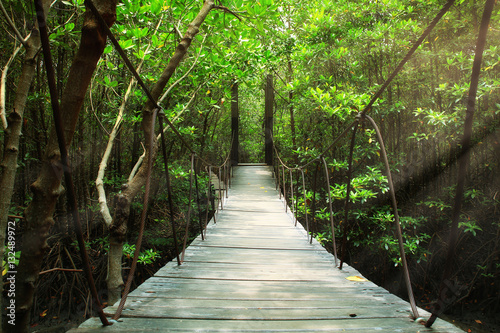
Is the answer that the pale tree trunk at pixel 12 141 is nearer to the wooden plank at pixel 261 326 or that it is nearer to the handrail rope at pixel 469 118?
the wooden plank at pixel 261 326

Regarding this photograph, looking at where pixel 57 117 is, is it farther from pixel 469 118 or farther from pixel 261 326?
pixel 469 118

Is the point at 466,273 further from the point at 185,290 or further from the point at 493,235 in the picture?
the point at 185,290

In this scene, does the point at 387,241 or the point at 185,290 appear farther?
the point at 387,241

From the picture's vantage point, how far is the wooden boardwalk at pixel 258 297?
3.26ft

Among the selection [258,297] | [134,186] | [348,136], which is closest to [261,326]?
[258,297]

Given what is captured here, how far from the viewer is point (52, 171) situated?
132 cm

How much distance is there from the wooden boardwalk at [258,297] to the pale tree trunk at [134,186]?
2.21ft

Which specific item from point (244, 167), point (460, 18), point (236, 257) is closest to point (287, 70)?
point (244, 167)

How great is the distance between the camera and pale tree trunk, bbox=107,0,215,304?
7.37ft

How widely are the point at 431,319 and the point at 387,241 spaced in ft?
11.4

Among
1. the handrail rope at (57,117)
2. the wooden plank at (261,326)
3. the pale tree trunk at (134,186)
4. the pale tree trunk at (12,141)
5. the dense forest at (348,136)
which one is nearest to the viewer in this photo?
the handrail rope at (57,117)

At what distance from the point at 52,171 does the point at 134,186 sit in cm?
129

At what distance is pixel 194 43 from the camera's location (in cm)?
342

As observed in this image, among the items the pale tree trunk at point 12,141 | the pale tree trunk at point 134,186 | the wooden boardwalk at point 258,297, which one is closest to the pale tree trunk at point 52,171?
the pale tree trunk at point 12,141
